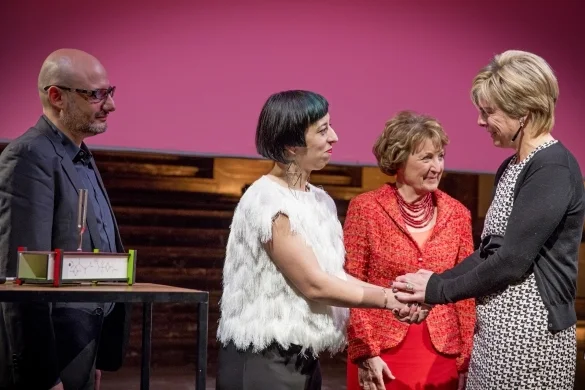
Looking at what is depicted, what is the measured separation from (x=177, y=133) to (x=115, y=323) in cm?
112

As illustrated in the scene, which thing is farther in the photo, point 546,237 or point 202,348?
point 546,237

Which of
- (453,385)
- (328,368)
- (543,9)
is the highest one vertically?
(543,9)

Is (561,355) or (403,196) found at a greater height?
(403,196)

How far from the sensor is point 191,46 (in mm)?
3521

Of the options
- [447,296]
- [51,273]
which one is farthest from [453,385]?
[51,273]

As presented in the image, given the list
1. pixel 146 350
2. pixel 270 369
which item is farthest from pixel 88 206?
pixel 270 369

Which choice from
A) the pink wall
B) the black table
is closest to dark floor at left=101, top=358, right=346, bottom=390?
the pink wall

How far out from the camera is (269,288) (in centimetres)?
227

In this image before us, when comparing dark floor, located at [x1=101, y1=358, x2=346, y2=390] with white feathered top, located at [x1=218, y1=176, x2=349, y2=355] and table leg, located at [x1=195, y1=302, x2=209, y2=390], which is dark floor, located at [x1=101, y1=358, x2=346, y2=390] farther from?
table leg, located at [x1=195, y1=302, x2=209, y2=390]

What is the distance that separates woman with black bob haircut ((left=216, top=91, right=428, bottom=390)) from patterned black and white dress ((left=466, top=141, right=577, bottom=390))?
359 mm

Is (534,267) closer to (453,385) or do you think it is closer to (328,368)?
(453,385)

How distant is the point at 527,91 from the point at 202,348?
1.07 metres

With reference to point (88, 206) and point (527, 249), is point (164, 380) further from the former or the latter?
point (527, 249)

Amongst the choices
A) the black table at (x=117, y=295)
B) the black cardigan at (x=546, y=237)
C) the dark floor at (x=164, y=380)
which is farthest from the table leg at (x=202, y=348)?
the dark floor at (x=164, y=380)
